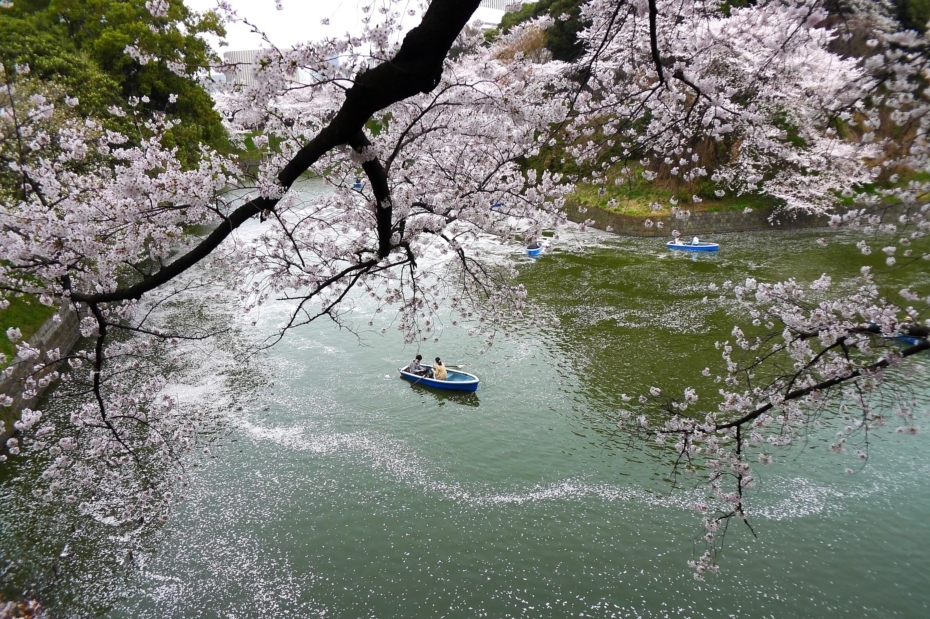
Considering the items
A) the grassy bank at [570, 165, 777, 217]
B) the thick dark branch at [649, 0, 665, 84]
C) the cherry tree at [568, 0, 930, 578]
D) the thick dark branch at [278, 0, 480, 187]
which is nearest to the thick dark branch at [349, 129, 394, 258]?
the thick dark branch at [278, 0, 480, 187]

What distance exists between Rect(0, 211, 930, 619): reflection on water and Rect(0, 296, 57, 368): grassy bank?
3105 millimetres

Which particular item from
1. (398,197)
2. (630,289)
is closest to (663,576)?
(398,197)

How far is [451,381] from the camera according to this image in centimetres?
1079

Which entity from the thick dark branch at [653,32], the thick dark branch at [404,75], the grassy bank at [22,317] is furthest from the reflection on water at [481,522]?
the thick dark branch at [653,32]

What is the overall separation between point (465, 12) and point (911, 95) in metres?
2.46

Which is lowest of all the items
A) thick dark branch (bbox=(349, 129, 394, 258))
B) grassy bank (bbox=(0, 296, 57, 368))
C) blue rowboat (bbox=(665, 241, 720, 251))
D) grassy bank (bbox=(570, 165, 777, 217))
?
grassy bank (bbox=(0, 296, 57, 368))

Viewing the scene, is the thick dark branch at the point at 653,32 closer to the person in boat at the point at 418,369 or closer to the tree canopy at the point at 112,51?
the person in boat at the point at 418,369

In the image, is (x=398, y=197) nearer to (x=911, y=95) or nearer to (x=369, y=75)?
(x=369, y=75)

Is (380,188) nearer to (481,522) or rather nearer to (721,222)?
(481,522)

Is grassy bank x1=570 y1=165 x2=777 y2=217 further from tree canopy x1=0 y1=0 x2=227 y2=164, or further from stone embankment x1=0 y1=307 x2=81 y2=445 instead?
stone embankment x1=0 y1=307 x2=81 y2=445

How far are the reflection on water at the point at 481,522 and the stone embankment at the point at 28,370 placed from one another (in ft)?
5.57

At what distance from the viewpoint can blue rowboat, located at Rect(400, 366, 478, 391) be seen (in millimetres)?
10719

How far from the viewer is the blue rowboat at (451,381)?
1072 cm

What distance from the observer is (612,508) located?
24.7 ft
